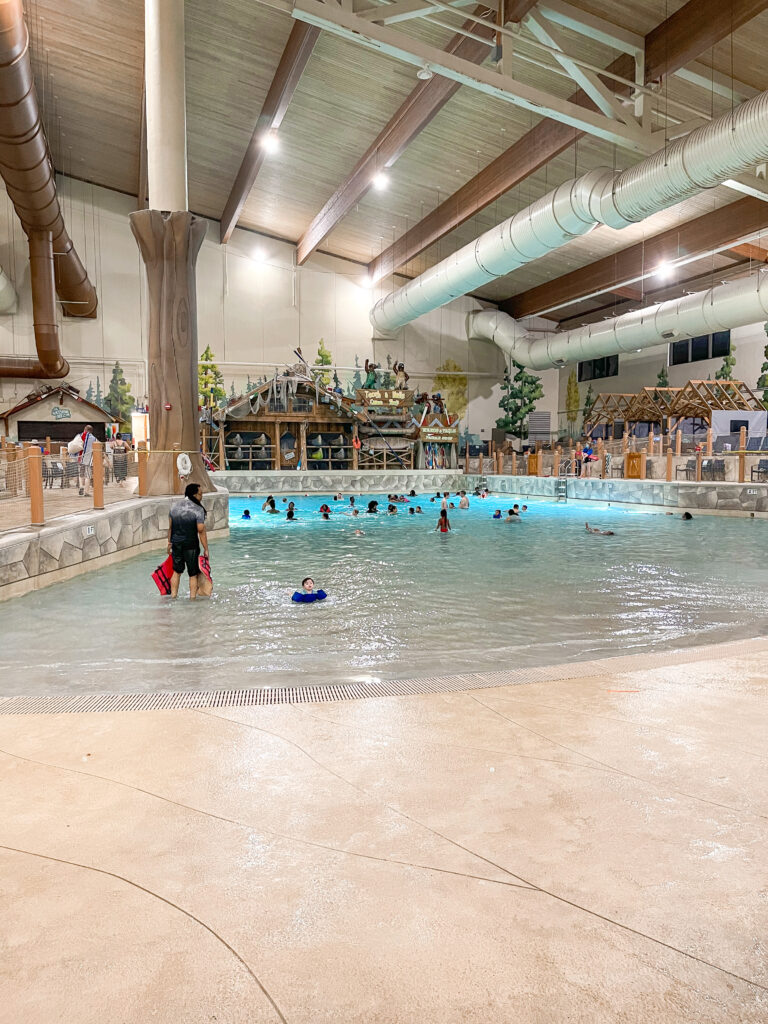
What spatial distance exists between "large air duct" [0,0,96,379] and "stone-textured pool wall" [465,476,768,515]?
16.9 meters

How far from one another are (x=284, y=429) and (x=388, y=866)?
2679 cm

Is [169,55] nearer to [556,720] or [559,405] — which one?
[556,720]

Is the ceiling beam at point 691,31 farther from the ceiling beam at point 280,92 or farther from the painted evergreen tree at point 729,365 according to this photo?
the painted evergreen tree at point 729,365

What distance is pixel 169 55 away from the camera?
11.3 metres

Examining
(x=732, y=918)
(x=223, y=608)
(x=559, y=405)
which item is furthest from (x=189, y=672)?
(x=559, y=405)

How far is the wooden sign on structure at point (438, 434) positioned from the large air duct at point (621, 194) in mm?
7586

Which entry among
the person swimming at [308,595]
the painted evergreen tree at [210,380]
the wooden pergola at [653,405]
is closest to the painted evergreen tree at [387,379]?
the painted evergreen tree at [210,380]

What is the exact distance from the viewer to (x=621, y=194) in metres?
13.4

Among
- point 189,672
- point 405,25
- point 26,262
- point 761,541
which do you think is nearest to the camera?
point 189,672

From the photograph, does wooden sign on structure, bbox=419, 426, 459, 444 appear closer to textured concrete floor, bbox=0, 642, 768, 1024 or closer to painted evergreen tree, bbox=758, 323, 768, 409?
painted evergreen tree, bbox=758, 323, 768, 409

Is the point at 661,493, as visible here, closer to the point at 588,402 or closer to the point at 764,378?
the point at 764,378

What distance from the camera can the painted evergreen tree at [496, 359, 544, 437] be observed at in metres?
32.3

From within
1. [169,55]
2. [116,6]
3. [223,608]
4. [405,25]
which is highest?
[116,6]

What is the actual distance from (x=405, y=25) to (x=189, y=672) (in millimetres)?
14465
